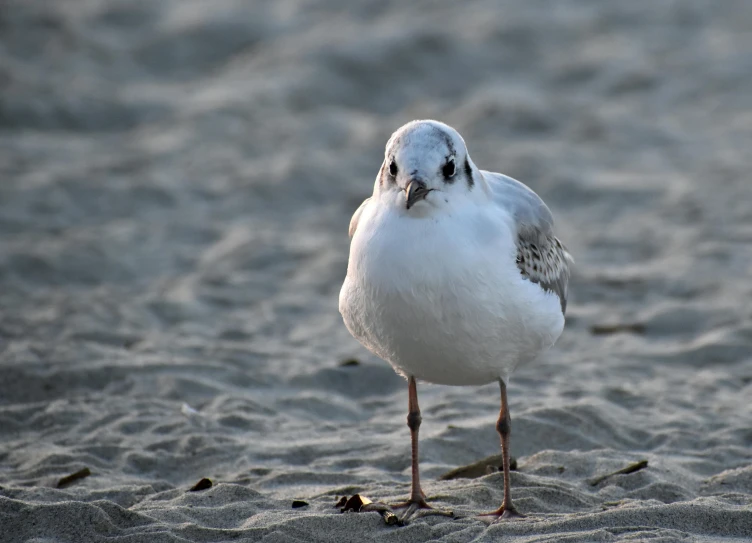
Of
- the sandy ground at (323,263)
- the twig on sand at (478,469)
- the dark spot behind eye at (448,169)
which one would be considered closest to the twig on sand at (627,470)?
the sandy ground at (323,263)

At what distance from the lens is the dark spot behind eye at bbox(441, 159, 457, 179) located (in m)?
5.34

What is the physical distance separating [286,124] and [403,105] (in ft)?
5.00

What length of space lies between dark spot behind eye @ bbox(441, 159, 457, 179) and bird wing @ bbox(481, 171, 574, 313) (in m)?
0.50

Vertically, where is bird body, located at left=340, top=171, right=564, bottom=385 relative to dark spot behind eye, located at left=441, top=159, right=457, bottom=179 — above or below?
below

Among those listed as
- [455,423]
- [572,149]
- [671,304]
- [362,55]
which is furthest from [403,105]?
[455,423]

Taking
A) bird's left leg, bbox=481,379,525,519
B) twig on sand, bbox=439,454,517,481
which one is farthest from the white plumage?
twig on sand, bbox=439,454,517,481

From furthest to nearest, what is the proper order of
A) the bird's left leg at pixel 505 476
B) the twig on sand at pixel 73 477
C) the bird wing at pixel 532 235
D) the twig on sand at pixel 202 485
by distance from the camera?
1. the twig on sand at pixel 73 477
2. the twig on sand at pixel 202 485
3. the bird wing at pixel 532 235
4. the bird's left leg at pixel 505 476

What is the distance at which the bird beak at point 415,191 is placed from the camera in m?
5.18

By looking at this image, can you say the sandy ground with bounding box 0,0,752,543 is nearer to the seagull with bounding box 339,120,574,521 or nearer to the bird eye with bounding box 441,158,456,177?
the seagull with bounding box 339,120,574,521

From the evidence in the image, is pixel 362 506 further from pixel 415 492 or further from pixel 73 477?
pixel 73 477

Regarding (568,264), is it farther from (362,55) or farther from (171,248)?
(362,55)

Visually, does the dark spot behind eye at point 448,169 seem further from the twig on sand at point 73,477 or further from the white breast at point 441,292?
the twig on sand at point 73,477

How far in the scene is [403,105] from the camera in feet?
46.5

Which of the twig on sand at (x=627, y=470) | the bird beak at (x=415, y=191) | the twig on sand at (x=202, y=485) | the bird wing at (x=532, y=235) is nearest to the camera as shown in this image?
the bird beak at (x=415, y=191)
